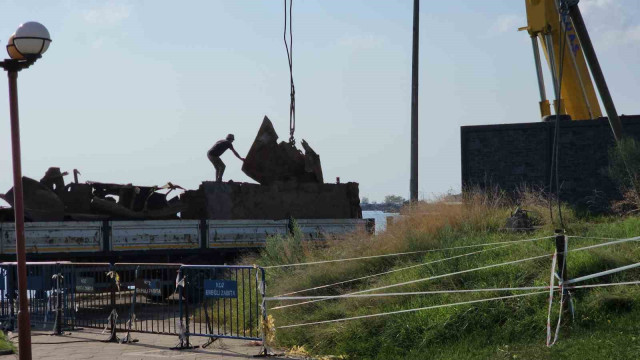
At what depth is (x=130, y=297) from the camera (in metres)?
15.2

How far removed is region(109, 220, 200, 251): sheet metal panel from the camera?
17.1 meters

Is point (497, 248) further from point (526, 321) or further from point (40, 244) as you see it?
point (40, 244)

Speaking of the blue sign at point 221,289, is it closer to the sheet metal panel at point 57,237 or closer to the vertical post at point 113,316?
the vertical post at point 113,316

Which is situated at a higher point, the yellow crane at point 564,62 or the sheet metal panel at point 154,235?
the yellow crane at point 564,62

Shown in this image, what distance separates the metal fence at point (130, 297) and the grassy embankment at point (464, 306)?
804 millimetres

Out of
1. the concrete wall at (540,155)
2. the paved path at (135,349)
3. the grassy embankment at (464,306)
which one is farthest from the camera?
the concrete wall at (540,155)

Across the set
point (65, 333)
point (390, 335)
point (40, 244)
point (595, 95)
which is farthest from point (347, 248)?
point (595, 95)

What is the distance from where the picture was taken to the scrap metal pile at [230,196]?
1750 centimetres

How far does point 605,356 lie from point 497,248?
12.7ft

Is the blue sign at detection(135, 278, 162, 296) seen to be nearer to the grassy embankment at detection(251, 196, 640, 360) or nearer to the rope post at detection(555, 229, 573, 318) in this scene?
the grassy embankment at detection(251, 196, 640, 360)

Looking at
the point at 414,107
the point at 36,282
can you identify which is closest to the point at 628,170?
the point at 414,107

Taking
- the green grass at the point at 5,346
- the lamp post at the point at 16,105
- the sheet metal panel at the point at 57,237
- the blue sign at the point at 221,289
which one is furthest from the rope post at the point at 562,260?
the sheet metal panel at the point at 57,237

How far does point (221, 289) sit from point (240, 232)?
20.0 ft

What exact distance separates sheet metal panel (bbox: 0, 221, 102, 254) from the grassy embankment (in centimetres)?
432
